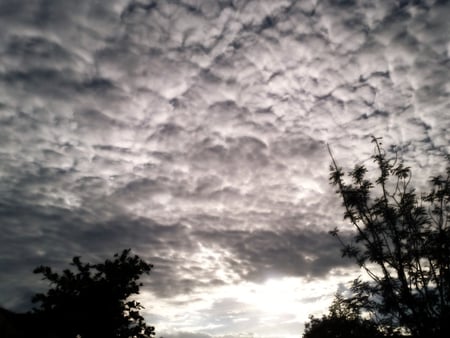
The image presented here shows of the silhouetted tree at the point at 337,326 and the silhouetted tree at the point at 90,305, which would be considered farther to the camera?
the silhouetted tree at the point at 337,326

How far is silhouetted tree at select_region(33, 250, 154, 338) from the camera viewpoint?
941 centimetres

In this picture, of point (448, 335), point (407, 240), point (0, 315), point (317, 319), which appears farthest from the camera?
point (317, 319)

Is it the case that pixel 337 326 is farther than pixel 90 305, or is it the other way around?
pixel 337 326

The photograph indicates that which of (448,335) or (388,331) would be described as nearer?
(448,335)

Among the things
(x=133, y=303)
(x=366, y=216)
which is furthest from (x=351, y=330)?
(x=133, y=303)

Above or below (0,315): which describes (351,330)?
above

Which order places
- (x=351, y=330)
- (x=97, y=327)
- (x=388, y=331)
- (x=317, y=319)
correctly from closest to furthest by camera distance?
(x=97, y=327), (x=388, y=331), (x=351, y=330), (x=317, y=319)

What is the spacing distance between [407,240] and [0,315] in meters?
20.8

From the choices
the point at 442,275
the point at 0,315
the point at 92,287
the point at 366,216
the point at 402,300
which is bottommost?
the point at 0,315

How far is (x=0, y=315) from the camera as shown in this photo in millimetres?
11516

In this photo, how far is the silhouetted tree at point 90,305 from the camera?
9406 millimetres

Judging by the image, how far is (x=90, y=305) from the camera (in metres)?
9.70

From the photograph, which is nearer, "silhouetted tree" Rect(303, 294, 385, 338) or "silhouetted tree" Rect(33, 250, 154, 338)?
"silhouetted tree" Rect(33, 250, 154, 338)

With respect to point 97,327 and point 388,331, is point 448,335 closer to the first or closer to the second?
point 388,331
